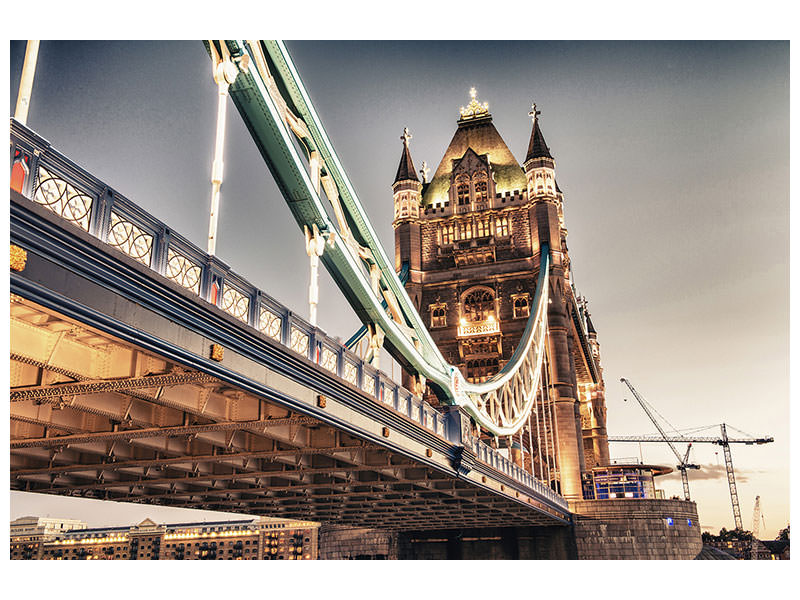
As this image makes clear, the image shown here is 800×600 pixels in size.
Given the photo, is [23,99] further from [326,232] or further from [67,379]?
[326,232]

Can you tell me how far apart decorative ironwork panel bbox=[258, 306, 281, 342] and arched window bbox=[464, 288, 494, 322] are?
153 ft

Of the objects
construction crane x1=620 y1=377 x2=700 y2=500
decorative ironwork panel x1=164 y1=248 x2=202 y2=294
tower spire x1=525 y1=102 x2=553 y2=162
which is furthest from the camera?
construction crane x1=620 y1=377 x2=700 y2=500

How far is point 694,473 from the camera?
12538cm

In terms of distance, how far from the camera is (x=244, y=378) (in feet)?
35.8

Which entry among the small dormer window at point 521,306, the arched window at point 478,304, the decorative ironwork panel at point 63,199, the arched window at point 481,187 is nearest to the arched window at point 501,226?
the arched window at point 481,187

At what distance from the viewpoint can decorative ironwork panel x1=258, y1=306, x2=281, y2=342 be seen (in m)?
11.6

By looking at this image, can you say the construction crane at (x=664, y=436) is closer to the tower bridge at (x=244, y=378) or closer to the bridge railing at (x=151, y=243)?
the tower bridge at (x=244, y=378)

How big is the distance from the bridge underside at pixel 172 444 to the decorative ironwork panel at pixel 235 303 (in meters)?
0.96

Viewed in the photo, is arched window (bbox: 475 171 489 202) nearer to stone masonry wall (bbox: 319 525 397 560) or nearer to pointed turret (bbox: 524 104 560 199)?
pointed turret (bbox: 524 104 560 199)

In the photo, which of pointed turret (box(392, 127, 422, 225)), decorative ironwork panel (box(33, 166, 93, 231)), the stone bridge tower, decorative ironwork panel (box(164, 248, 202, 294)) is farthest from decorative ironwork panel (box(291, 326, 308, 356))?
pointed turret (box(392, 127, 422, 225))

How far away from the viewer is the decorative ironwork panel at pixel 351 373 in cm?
1492

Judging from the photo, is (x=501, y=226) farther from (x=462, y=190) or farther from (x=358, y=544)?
(x=358, y=544)
